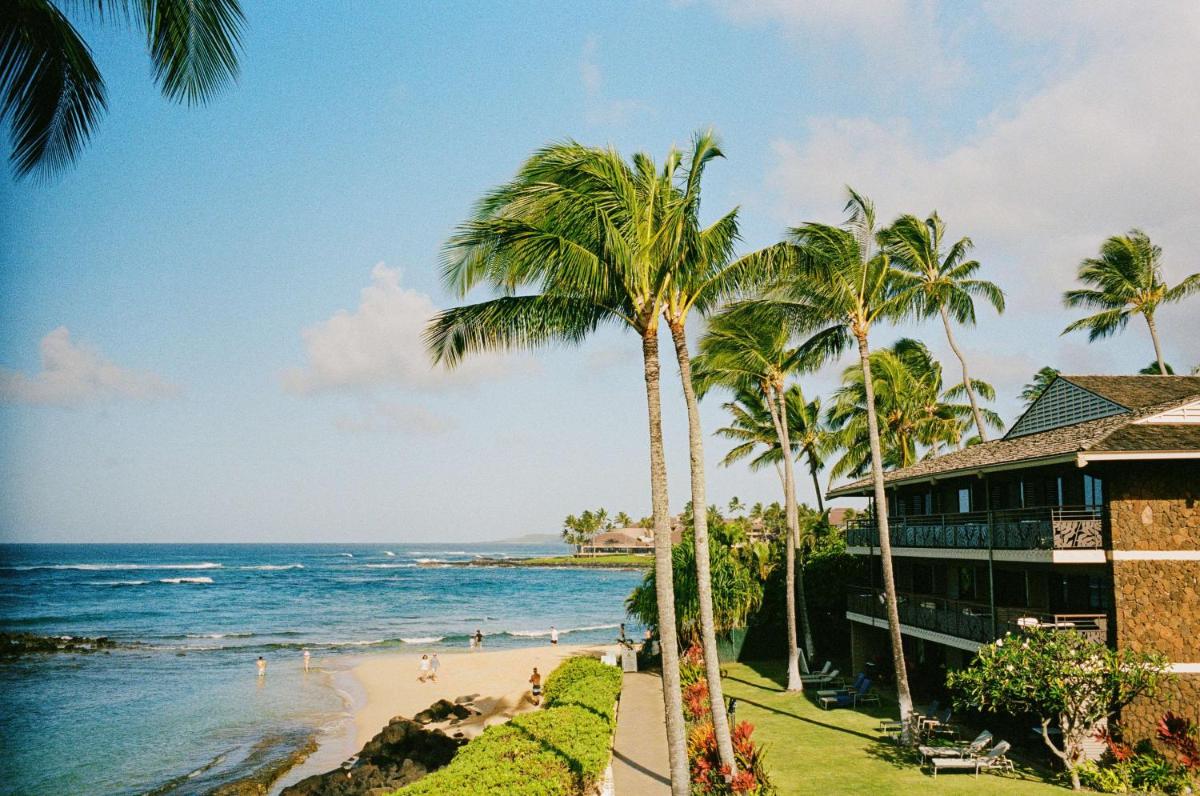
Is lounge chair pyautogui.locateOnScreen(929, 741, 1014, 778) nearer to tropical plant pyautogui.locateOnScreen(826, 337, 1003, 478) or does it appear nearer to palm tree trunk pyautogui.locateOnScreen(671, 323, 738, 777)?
palm tree trunk pyautogui.locateOnScreen(671, 323, 738, 777)

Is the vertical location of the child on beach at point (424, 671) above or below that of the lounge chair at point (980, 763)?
below

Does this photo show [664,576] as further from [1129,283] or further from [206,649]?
[206,649]

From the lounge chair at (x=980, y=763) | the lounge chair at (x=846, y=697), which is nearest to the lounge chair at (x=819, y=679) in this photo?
the lounge chair at (x=846, y=697)

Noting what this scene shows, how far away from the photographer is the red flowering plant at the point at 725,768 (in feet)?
52.8

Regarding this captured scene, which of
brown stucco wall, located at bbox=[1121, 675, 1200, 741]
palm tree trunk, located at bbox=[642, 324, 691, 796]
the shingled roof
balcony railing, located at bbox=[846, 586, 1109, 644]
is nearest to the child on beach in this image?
balcony railing, located at bbox=[846, 586, 1109, 644]

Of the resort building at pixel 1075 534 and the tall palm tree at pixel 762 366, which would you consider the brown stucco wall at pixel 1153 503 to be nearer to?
the resort building at pixel 1075 534

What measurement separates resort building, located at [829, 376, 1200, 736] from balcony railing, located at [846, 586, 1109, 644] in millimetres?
52

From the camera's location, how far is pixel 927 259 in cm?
3438

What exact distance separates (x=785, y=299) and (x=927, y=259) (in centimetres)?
1376

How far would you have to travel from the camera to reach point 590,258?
590 inches

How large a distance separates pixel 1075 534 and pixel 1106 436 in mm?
2209

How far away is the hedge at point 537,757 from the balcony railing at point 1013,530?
34.6 feet

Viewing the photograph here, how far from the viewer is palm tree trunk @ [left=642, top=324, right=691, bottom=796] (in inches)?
578

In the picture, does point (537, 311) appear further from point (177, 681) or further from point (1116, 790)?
point (177, 681)
